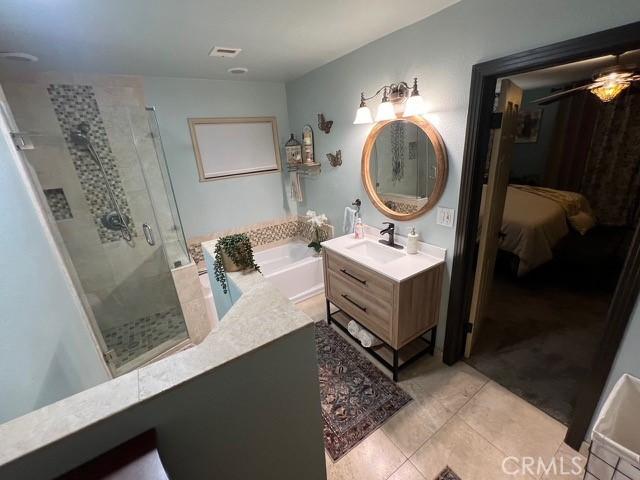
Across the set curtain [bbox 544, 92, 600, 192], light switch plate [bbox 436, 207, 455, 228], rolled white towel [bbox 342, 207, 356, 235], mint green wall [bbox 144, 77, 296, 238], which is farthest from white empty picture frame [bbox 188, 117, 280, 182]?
curtain [bbox 544, 92, 600, 192]

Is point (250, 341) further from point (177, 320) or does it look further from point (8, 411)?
point (177, 320)

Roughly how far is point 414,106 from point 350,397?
1952mm

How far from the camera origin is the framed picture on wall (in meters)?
4.71

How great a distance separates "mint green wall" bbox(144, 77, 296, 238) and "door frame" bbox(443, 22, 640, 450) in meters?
2.21

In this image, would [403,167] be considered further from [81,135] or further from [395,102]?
[81,135]

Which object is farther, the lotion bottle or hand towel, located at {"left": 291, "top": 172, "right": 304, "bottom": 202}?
hand towel, located at {"left": 291, "top": 172, "right": 304, "bottom": 202}

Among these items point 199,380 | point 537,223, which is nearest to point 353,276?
point 199,380

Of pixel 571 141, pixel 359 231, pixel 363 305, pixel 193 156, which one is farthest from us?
pixel 571 141

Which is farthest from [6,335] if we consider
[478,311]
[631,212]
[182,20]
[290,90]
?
[631,212]

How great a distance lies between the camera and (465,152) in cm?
159

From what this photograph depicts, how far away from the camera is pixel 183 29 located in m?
1.51

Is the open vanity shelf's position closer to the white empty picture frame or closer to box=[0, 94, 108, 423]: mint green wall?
box=[0, 94, 108, 423]: mint green wall

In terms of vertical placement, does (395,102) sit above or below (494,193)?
above

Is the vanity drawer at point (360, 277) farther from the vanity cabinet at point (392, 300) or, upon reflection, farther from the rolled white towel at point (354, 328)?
the rolled white towel at point (354, 328)
